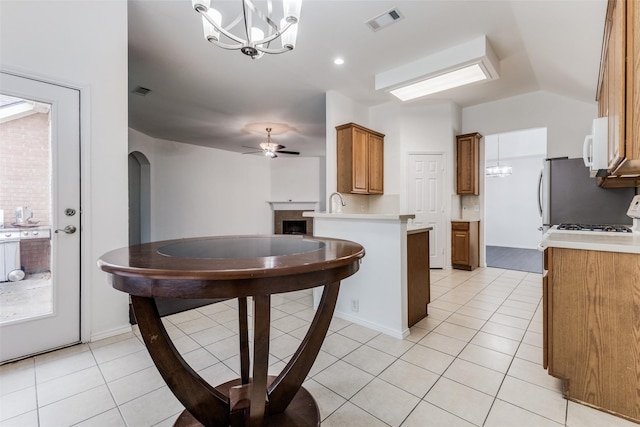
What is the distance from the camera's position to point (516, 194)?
7.50 m

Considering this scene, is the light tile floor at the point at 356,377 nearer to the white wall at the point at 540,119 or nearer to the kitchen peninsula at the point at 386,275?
the kitchen peninsula at the point at 386,275

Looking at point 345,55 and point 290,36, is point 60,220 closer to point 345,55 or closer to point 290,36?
point 290,36

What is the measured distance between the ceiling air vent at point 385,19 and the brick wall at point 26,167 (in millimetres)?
2760

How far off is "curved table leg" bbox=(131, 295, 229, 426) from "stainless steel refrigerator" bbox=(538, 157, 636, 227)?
3964mm

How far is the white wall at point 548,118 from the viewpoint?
410 centimetres

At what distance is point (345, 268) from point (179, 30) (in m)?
2.88

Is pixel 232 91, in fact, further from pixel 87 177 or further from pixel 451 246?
pixel 451 246

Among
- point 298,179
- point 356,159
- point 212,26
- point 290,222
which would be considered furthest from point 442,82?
A: point 290,222

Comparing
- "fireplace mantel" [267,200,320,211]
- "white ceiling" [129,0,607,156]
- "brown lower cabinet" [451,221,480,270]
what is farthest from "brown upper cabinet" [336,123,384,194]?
"fireplace mantel" [267,200,320,211]

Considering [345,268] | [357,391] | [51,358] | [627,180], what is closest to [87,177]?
[51,358]

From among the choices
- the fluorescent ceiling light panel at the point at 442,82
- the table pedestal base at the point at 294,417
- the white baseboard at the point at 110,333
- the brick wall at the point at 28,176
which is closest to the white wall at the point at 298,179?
the fluorescent ceiling light panel at the point at 442,82

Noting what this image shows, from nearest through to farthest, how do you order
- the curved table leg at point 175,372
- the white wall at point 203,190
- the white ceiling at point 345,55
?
the curved table leg at point 175,372
the white ceiling at point 345,55
the white wall at point 203,190

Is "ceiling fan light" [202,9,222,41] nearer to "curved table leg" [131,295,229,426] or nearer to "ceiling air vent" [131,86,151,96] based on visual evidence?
"curved table leg" [131,295,229,426]

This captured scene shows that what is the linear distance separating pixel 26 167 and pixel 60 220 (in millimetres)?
427
